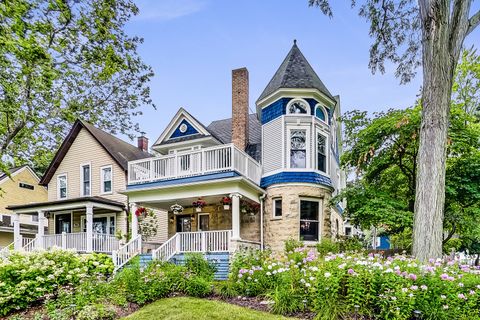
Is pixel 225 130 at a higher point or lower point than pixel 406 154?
higher

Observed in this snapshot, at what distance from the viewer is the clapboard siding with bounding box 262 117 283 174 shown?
14469 millimetres

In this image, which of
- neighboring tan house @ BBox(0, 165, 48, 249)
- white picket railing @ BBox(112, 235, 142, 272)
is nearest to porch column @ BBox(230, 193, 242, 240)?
white picket railing @ BBox(112, 235, 142, 272)

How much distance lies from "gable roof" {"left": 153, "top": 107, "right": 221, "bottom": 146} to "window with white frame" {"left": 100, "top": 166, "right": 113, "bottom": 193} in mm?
3715

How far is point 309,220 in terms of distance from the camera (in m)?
14.0

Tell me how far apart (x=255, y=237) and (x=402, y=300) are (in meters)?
9.02

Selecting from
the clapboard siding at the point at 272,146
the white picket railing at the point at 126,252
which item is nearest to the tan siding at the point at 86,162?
the white picket railing at the point at 126,252

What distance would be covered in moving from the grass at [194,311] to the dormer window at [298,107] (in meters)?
8.68

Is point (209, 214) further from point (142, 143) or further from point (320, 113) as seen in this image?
point (142, 143)

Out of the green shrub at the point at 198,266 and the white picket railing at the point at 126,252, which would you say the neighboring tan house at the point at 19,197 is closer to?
the white picket railing at the point at 126,252

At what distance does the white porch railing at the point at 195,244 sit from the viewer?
41.3ft

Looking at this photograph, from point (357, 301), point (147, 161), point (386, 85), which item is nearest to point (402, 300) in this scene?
point (357, 301)

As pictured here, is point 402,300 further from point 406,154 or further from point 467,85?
point 467,85

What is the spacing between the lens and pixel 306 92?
46.9ft

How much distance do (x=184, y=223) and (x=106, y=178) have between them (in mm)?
5294
